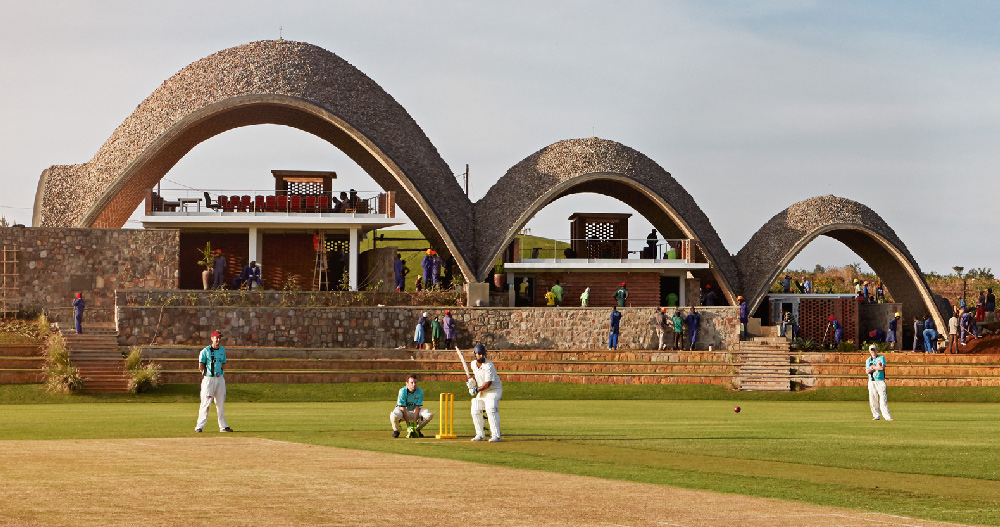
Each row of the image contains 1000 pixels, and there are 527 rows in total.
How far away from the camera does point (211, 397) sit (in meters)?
17.6

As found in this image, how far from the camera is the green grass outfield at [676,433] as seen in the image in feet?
38.1

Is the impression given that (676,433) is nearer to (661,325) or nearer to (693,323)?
(661,325)

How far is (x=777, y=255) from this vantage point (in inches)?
1722

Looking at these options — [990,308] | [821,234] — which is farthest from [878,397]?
[990,308]

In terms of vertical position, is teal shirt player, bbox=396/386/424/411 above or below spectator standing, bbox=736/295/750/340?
below

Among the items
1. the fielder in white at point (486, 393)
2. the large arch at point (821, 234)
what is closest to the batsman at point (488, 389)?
the fielder in white at point (486, 393)

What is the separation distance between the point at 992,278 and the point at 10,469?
63682 millimetres

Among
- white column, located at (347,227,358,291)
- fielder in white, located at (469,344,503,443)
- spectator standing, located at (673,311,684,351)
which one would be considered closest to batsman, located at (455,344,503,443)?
fielder in white, located at (469,344,503,443)

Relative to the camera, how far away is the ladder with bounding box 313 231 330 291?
3938 centimetres

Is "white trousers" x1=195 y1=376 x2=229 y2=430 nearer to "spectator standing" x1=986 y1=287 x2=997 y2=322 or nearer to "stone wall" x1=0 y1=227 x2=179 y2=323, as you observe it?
"stone wall" x1=0 y1=227 x2=179 y2=323

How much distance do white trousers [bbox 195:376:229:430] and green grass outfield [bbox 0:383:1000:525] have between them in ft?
1.05

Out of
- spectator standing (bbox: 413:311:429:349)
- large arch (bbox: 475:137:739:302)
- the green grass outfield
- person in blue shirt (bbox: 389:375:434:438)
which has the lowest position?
the green grass outfield

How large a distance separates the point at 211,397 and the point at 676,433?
23.7ft

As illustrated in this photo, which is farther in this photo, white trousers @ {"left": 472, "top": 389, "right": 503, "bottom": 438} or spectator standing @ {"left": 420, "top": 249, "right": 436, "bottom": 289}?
spectator standing @ {"left": 420, "top": 249, "right": 436, "bottom": 289}
